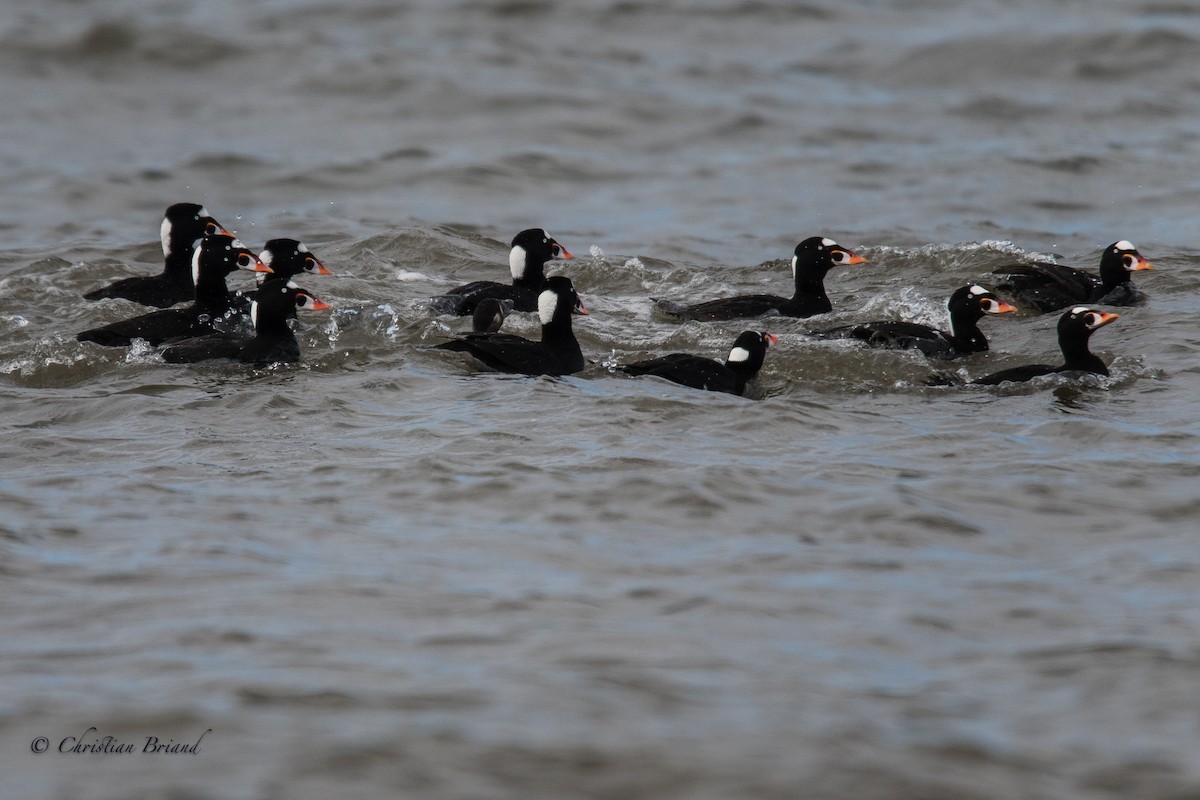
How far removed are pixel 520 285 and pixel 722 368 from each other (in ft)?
11.0

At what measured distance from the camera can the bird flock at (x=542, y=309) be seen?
1088 centimetres

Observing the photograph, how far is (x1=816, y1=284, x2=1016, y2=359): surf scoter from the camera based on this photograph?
11.5 metres

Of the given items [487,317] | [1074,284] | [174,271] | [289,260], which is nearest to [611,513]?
[487,317]

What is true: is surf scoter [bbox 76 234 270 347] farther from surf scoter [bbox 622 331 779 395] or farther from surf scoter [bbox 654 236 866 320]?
surf scoter [bbox 622 331 779 395]

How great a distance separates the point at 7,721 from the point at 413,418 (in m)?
4.39

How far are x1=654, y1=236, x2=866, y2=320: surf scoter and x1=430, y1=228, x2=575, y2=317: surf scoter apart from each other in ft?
3.74

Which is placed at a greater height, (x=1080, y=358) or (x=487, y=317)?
(x=487, y=317)

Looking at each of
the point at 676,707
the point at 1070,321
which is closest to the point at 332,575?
the point at 676,707

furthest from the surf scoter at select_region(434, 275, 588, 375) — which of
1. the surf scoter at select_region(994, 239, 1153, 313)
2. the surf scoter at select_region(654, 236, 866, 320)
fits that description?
the surf scoter at select_region(994, 239, 1153, 313)

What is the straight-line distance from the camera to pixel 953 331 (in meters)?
11.9

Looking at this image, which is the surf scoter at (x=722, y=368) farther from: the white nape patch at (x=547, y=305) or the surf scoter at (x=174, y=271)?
the surf scoter at (x=174, y=271)

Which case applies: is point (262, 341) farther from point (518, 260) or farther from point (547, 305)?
point (518, 260)

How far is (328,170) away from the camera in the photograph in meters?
19.9

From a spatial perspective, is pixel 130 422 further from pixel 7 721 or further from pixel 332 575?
pixel 7 721
